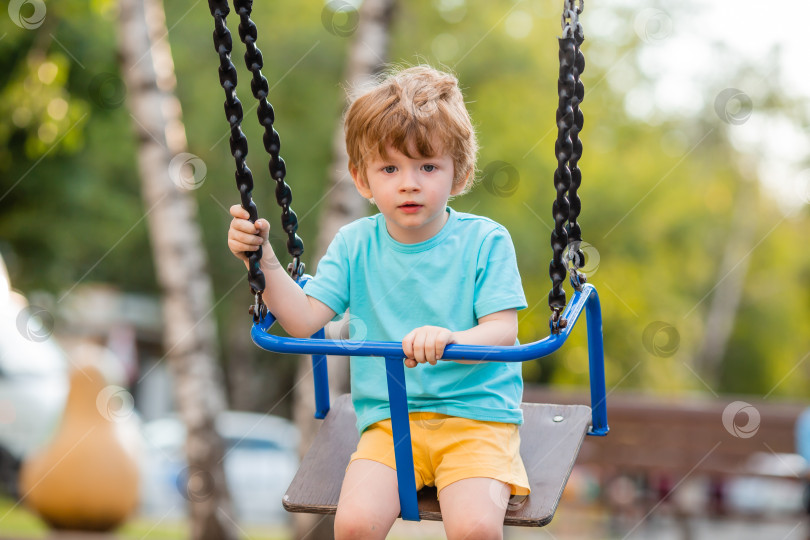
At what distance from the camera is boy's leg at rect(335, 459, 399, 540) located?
1.93 m

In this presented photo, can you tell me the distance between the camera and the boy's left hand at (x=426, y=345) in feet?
5.84

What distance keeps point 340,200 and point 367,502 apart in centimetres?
304

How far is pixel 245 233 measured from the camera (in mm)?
1985

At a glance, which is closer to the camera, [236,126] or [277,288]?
[236,126]

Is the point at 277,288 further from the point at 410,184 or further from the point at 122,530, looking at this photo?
the point at 122,530

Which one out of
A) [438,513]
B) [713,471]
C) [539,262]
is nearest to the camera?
[438,513]

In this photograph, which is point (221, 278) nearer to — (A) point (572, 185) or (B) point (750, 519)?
(B) point (750, 519)

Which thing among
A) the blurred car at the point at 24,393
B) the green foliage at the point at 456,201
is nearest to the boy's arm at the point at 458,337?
the green foliage at the point at 456,201

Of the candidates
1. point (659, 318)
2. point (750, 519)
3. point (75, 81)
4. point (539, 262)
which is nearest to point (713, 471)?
point (750, 519)

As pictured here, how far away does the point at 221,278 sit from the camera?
54.6 ft

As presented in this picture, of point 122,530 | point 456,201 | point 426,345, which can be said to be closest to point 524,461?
point 426,345

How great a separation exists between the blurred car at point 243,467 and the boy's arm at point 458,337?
1008 cm

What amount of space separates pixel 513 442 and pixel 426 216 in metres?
0.56

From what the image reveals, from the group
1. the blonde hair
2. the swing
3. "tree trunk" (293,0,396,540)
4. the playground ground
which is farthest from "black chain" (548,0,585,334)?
the playground ground
